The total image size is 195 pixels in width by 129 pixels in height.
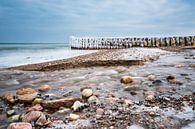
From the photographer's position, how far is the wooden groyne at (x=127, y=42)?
1492 inches

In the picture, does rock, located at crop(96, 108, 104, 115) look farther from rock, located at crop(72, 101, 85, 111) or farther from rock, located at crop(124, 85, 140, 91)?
rock, located at crop(124, 85, 140, 91)

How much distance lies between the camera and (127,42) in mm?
38875

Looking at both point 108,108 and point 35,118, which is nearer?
point 35,118

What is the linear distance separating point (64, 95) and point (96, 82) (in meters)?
1.58

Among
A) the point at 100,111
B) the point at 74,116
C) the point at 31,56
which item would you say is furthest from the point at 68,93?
the point at 31,56

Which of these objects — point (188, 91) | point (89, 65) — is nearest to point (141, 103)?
point (188, 91)

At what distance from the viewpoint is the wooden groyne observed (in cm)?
3791

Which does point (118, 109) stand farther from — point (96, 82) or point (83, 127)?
point (96, 82)

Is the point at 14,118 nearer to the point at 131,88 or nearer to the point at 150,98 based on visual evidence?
the point at 150,98

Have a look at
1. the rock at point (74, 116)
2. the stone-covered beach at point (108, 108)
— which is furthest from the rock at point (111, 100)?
the rock at point (74, 116)

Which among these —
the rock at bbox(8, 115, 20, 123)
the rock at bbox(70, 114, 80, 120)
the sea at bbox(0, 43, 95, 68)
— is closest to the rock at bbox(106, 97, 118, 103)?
the rock at bbox(70, 114, 80, 120)

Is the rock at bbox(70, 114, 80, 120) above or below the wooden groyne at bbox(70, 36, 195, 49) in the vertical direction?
below

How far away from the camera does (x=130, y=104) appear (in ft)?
13.9

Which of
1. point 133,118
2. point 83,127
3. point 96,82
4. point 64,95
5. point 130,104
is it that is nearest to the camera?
point 83,127
